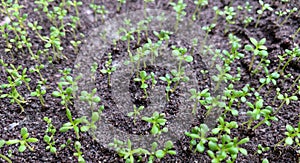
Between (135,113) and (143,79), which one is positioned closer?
(135,113)

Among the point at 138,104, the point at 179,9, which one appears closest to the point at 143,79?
the point at 138,104

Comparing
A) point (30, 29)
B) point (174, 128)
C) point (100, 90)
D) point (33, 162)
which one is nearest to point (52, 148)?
point (33, 162)

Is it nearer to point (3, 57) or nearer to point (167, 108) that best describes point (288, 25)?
point (167, 108)

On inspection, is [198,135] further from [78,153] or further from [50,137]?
[50,137]

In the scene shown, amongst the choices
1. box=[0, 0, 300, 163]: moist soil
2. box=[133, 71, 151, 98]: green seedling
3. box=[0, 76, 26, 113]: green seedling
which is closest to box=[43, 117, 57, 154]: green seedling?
box=[0, 0, 300, 163]: moist soil

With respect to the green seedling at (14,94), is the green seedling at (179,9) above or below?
above

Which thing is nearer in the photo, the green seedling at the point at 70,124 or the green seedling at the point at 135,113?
the green seedling at the point at 70,124

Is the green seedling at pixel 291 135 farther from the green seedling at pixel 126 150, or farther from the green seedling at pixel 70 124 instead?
the green seedling at pixel 70 124

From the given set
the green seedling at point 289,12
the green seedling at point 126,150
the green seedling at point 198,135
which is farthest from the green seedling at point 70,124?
the green seedling at point 289,12
